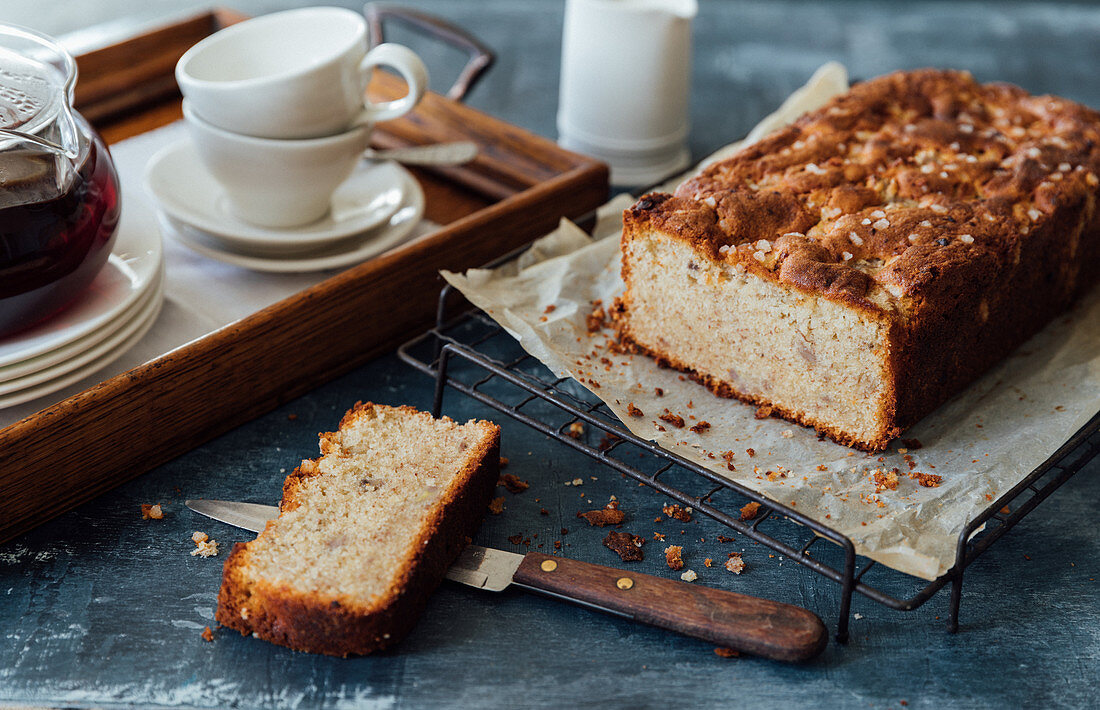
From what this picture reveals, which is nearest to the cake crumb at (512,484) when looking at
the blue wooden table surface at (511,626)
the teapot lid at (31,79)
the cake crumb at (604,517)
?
the blue wooden table surface at (511,626)

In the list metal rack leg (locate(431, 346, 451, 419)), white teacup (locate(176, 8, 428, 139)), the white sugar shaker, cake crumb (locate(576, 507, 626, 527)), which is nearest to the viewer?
cake crumb (locate(576, 507, 626, 527))

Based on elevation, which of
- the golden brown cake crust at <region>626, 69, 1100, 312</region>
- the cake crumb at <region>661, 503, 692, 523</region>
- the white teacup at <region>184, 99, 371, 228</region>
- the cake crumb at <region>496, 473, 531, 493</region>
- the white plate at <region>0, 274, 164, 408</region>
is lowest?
the cake crumb at <region>496, 473, 531, 493</region>

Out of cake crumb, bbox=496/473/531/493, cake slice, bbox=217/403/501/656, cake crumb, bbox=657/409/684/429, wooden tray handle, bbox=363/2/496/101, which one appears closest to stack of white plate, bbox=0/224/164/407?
cake slice, bbox=217/403/501/656

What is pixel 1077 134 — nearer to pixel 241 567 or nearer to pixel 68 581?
pixel 241 567

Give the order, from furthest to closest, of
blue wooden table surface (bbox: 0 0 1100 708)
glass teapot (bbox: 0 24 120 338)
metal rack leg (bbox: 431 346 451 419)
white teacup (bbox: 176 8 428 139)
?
white teacup (bbox: 176 8 428 139), metal rack leg (bbox: 431 346 451 419), glass teapot (bbox: 0 24 120 338), blue wooden table surface (bbox: 0 0 1100 708)

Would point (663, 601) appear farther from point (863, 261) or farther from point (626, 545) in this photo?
point (863, 261)

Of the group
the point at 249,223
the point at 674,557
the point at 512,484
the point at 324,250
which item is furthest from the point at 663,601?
the point at 249,223

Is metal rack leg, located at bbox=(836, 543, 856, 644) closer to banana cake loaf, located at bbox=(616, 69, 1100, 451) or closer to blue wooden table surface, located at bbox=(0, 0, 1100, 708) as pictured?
blue wooden table surface, located at bbox=(0, 0, 1100, 708)
